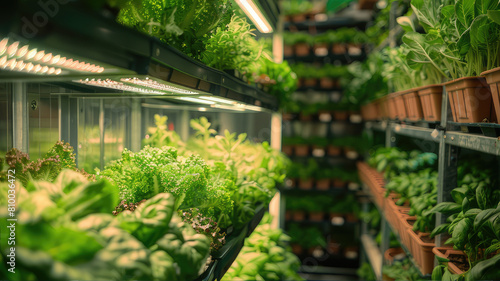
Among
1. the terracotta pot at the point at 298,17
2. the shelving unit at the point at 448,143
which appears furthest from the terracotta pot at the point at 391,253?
the terracotta pot at the point at 298,17

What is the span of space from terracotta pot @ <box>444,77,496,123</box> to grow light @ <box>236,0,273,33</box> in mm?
921

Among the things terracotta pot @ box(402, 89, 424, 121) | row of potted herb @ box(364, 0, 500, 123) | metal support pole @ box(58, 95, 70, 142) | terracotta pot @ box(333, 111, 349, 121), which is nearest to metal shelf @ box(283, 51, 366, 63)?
terracotta pot @ box(333, 111, 349, 121)

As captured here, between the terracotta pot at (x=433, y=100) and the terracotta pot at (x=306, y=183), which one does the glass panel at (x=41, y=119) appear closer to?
the terracotta pot at (x=433, y=100)

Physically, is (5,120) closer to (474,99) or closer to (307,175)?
(474,99)

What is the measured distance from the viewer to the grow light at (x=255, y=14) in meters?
1.53

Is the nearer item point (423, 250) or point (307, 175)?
point (423, 250)

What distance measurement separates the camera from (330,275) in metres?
4.65

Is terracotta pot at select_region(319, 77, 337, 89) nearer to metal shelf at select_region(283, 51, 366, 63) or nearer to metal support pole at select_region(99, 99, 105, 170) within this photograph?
metal shelf at select_region(283, 51, 366, 63)

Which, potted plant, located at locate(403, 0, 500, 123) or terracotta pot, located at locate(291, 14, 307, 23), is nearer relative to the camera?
potted plant, located at locate(403, 0, 500, 123)

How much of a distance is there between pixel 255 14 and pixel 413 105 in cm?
111

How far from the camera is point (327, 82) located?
192 inches

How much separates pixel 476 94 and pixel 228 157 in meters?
1.12

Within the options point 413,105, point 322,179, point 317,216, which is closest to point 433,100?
point 413,105

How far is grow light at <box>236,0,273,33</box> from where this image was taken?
1.53 m
